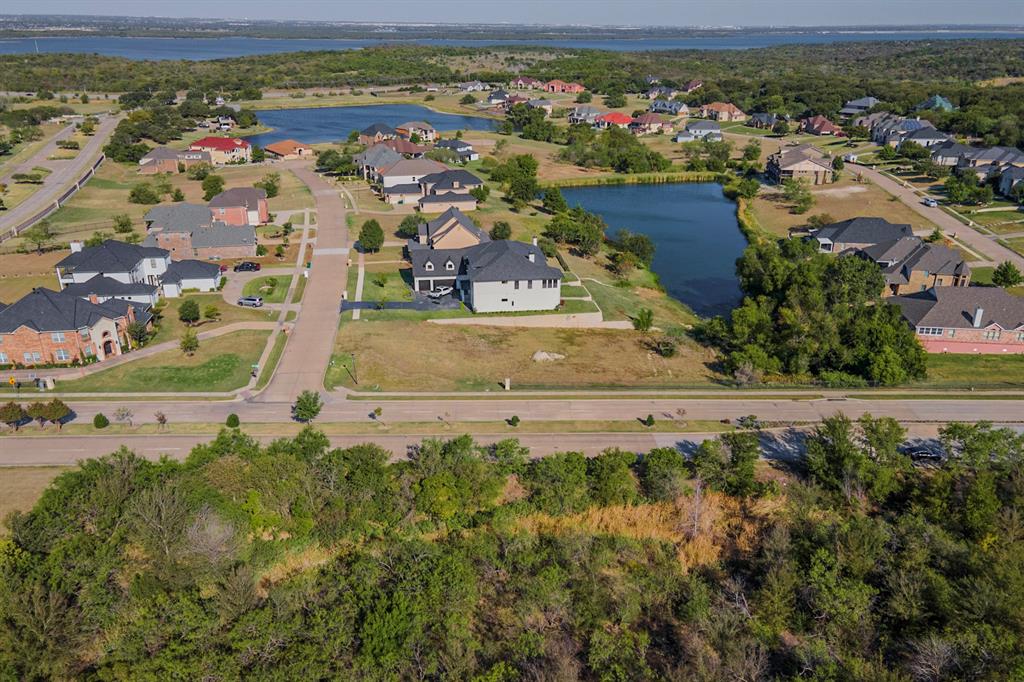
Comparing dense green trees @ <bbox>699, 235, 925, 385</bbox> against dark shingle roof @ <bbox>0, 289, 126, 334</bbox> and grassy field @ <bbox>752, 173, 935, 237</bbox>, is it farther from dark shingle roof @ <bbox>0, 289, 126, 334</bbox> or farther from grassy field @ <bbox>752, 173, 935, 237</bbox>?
dark shingle roof @ <bbox>0, 289, 126, 334</bbox>

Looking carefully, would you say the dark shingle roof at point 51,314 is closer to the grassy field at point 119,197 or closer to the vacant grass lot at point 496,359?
the vacant grass lot at point 496,359

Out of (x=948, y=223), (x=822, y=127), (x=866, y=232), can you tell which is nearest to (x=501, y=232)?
(x=866, y=232)

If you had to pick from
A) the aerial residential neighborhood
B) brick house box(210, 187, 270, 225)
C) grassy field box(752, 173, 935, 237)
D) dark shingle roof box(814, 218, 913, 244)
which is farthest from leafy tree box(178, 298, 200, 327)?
grassy field box(752, 173, 935, 237)

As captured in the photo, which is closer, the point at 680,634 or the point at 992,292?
the point at 680,634

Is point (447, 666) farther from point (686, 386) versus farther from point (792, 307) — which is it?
point (792, 307)

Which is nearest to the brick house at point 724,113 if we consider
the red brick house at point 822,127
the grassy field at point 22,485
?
the red brick house at point 822,127

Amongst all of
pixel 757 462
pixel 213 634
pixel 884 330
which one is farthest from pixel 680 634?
pixel 884 330
